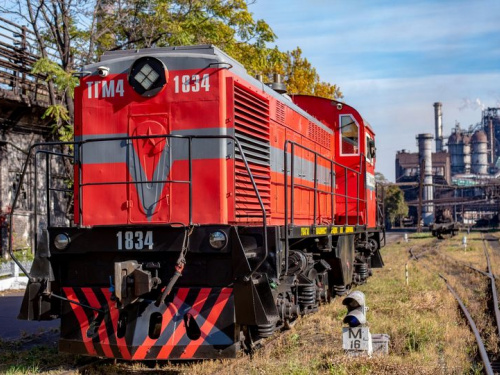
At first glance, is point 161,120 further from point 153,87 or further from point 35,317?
point 35,317

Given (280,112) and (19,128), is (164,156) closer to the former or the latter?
(280,112)

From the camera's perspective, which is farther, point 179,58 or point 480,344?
point 480,344

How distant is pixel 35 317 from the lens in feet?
22.4

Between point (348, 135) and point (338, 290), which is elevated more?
point (348, 135)

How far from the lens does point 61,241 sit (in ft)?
22.1

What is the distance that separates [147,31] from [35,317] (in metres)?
11.0

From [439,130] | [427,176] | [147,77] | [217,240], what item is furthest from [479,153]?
[217,240]

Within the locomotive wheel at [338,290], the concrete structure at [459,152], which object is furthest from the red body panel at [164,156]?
the concrete structure at [459,152]

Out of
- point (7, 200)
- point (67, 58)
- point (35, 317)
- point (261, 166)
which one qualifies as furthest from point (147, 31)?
point (35, 317)

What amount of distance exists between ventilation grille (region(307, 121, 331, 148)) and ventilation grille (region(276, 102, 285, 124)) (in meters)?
1.52

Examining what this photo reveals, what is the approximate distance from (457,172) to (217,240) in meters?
111

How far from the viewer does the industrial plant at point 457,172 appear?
3332 inches

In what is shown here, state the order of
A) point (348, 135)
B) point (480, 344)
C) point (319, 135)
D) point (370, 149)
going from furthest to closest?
point (370, 149)
point (348, 135)
point (319, 135)
point (480, 344)

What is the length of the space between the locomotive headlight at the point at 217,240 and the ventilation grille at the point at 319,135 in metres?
4.43
